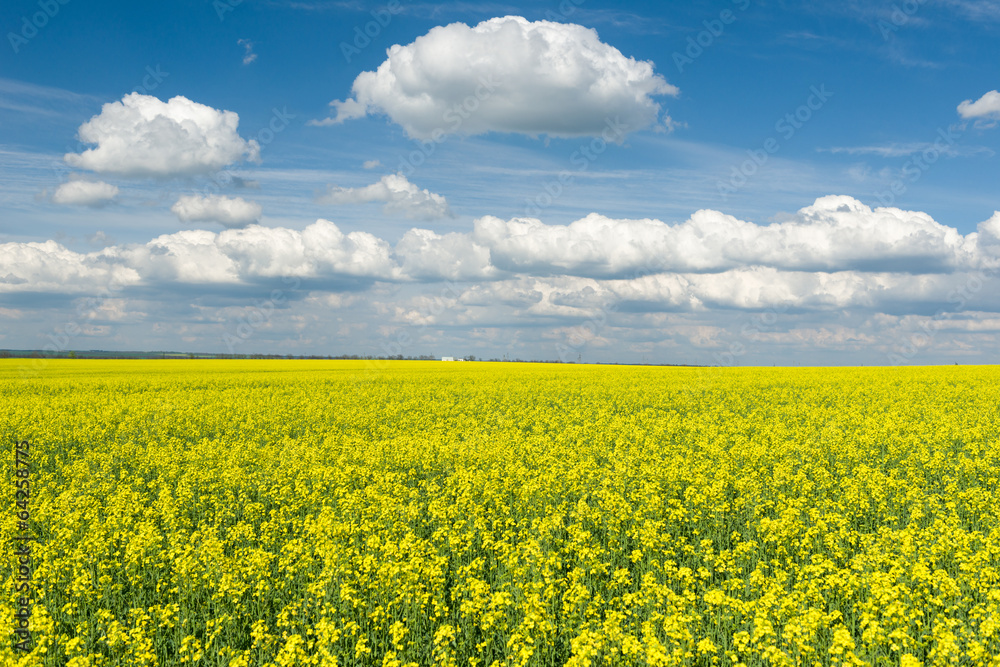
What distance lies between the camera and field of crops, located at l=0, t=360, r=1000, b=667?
6777 millimetres

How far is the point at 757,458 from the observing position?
15156 millimetres

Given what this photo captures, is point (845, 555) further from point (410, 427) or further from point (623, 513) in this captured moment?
point (410, 427)

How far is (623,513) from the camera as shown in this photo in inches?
409

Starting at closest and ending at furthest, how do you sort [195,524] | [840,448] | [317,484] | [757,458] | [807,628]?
[807,628]
[195,524]
[317,484]
[757,458]
[840,448]

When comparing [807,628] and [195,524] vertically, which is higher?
[807,628]

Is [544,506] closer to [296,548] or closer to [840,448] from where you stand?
[296,548]

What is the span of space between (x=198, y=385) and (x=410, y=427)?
27.2 meters

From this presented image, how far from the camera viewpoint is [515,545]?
9.91 meters

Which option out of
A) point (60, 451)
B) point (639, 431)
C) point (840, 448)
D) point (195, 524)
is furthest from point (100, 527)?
point (840, 448)

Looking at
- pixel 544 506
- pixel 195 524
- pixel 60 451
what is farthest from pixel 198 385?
pixel 544 506

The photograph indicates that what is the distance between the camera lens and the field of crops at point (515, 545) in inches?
267

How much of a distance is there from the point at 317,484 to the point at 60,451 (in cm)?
1183

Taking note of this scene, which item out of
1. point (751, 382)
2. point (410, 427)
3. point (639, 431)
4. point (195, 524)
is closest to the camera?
point (195, 524)

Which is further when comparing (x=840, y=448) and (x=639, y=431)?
(x=639, y=431)
